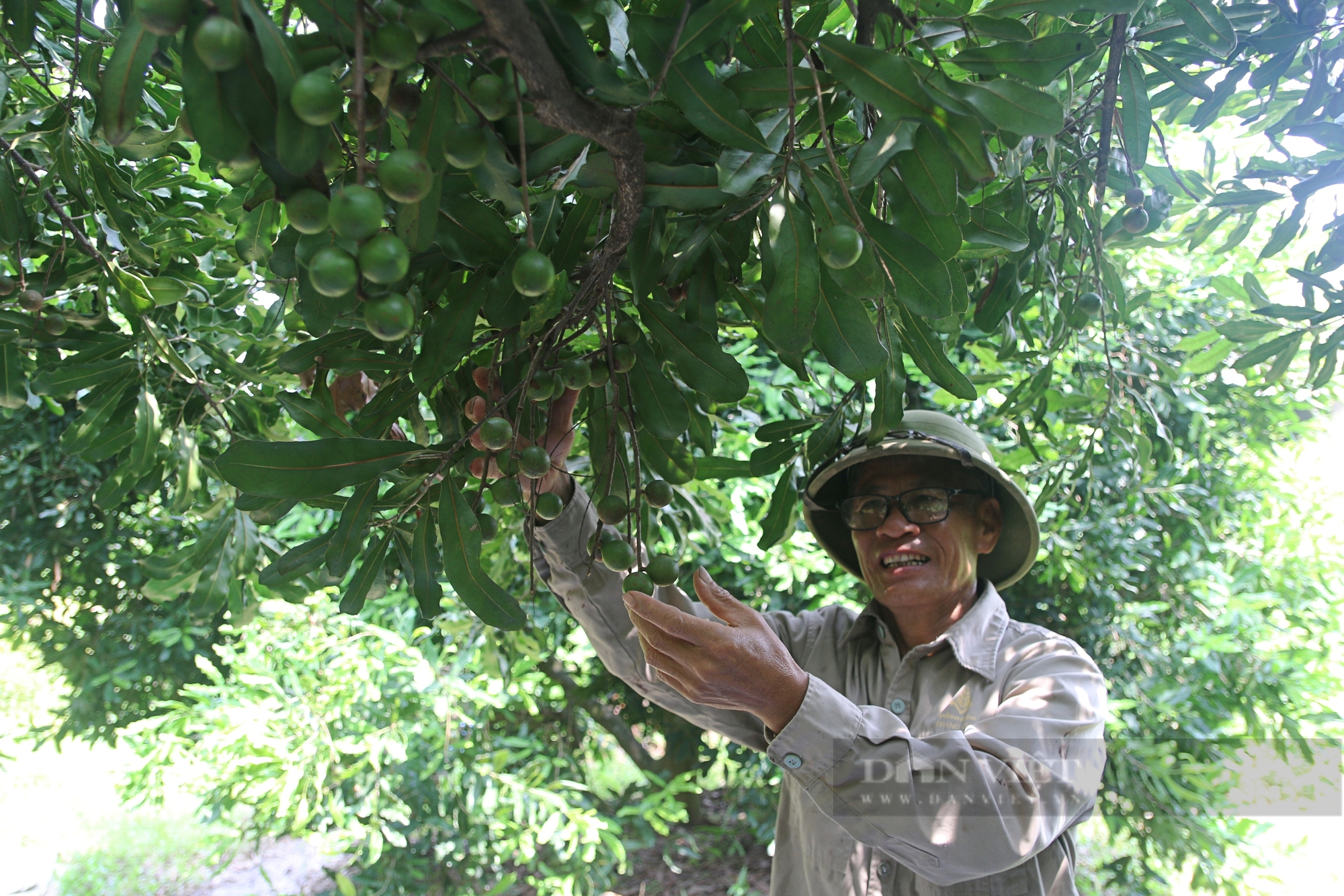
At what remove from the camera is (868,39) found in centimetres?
82

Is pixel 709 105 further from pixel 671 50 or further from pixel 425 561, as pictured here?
pixel 425 561

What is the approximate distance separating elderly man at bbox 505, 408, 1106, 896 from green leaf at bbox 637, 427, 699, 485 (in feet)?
0.49

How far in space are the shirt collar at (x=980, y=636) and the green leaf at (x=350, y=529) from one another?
1144 mm

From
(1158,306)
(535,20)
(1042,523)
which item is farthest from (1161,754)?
(535,20)

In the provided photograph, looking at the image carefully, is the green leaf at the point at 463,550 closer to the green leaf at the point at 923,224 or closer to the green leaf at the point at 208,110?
the green leaf at the point at 208,110

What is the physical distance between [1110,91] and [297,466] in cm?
118

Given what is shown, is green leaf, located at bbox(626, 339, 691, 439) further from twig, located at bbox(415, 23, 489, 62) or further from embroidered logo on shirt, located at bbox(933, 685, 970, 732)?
embroidered logo on shirt, located at bbox(933, 685, 970, 732)

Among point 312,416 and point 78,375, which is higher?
point 78,375

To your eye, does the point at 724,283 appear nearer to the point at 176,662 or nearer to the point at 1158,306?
the point at 1158,306

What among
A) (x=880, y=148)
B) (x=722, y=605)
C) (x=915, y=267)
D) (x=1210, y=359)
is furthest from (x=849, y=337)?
(x=1210, y=359)

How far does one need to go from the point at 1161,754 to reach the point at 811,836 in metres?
2.55

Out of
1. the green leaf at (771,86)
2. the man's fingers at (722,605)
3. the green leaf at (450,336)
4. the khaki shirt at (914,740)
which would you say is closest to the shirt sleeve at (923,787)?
the khaki shirt at (914,740)

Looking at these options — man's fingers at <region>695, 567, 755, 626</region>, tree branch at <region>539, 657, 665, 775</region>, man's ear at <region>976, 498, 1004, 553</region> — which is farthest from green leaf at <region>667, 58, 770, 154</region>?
tree branch at <region>539, 657, 665, 775</region>

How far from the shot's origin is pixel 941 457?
1843 millimetres
